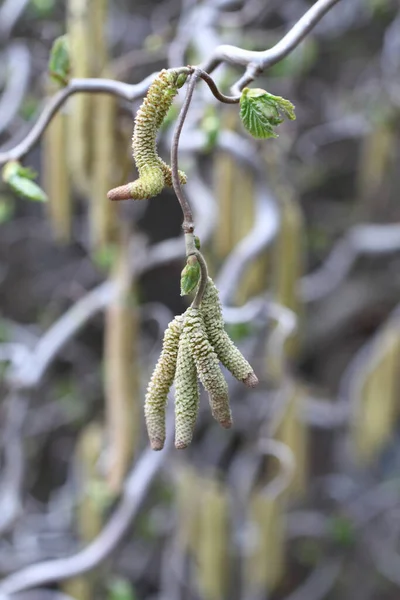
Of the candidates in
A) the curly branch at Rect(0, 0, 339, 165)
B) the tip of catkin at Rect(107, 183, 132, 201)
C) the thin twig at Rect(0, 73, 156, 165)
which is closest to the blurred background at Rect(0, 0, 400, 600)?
the thin twig at Rect(0, 73, 156, 165)

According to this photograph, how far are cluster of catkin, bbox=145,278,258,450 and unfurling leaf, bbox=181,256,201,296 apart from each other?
14 mm

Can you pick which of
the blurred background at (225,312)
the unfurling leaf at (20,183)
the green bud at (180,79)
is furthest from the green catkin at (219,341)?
the blurred background at (225,312)

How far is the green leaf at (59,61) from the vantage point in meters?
0.81

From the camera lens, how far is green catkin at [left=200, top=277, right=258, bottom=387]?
0.50 meters

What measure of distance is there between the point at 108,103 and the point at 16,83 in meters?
0.78

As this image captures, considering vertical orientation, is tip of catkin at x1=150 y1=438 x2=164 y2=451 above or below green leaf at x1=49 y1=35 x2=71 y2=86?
below

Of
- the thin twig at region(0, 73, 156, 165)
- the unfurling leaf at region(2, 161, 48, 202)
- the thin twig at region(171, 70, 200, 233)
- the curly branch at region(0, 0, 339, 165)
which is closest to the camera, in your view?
the thin twig at region(171, 70, 200, 233)

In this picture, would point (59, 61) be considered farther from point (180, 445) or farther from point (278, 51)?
point (180, 445)

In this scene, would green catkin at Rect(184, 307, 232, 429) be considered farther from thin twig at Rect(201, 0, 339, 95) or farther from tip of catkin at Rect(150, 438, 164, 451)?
thin twig at Rect(201, 0, 339, 95)

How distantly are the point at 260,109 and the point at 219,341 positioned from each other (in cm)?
19

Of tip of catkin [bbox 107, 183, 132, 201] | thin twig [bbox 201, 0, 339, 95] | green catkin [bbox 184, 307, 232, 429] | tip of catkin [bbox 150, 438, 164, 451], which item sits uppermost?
thin twig [bbox 201, 0, 339, 95]

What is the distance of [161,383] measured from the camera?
527mm

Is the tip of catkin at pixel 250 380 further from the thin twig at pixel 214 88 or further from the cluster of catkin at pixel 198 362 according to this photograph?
the thin twig at pixel 214 88

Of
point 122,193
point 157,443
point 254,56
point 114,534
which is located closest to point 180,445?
point 157,443
